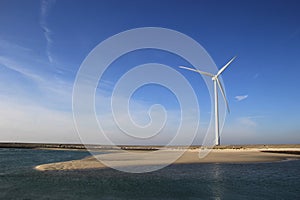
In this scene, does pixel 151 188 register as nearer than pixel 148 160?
Yes

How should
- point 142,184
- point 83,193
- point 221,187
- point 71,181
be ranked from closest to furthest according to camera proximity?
1. point 83,193
2. point 221,187
3. point 142,184
4. point 71,181

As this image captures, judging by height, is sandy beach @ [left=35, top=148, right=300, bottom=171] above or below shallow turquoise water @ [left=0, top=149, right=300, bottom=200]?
above

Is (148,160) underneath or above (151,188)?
above

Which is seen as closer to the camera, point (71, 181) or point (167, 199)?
point (167, 199)

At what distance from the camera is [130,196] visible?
659 inches

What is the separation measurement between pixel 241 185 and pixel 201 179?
3712mm

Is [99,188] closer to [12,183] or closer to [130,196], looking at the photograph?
[130,196]

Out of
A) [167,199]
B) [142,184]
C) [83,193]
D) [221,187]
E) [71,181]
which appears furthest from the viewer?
[71,181]

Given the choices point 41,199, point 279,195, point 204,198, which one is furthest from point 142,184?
point 279,195

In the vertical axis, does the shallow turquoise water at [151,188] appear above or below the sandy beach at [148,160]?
below

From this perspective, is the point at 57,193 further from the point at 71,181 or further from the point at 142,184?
the point at 142,184

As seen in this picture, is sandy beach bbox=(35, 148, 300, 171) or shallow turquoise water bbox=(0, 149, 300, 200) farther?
sandy beach bbox=(35, 148, 300, 171)

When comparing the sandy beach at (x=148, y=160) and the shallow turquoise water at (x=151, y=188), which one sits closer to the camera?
the shallow turquoise water at (x=151, y=188)

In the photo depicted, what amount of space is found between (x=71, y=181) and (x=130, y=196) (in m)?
7.79
